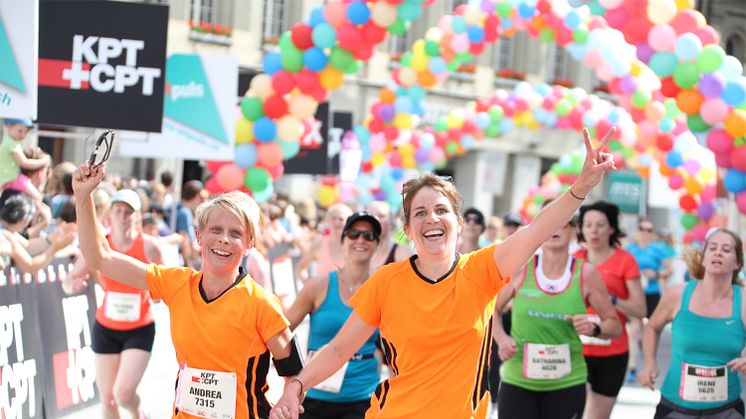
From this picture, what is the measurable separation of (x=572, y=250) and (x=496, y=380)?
3.86ft

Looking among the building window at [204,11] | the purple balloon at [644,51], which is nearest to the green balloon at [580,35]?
the purple balloon at [644,51]

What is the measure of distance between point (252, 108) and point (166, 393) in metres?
3.78

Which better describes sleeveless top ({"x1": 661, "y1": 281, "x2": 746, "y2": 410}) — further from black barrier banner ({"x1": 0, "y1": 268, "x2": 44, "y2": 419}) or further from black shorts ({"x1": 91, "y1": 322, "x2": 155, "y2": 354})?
black barrier banner ({"x1": 0, "y1": 268, "x2": 44, "y2": 419})

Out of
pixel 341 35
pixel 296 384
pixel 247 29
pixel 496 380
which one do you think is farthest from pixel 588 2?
pixel 247 29

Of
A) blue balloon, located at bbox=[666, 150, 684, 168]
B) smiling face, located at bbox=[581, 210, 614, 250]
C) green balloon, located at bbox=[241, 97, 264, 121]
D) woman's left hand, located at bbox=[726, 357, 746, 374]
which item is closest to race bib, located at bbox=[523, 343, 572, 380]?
A: woman's left hand, located at bbox=[726, 357, 746, 374]

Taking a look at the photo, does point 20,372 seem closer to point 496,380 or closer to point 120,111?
point 120,111

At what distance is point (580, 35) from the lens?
1358 cm

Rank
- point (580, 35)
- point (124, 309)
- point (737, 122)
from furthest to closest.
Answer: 1. point (580, 35)
2. point (737, 122)
3. point (124, 309)

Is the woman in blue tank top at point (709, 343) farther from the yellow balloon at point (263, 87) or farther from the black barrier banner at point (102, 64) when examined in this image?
the yellow balloon at point (263, 87)

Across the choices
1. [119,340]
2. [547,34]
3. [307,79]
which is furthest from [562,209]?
[547,34]

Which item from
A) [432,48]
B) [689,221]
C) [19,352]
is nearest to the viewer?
[19,352]

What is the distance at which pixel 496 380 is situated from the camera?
8.90m

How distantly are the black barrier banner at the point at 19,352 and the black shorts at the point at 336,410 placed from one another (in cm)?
241

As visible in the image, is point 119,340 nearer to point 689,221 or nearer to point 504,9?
point 504,9
